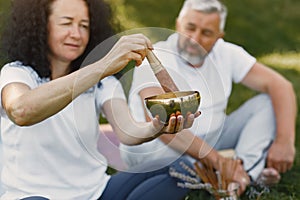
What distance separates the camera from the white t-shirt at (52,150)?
2088 mm

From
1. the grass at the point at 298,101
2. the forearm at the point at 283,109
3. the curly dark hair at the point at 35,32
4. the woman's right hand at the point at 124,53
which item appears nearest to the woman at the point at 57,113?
the curly dark hair at the point at 35,32

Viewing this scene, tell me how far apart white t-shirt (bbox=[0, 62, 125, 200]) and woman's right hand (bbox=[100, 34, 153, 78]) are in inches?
12.6

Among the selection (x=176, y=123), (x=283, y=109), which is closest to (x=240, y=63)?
(x=283, y=109)

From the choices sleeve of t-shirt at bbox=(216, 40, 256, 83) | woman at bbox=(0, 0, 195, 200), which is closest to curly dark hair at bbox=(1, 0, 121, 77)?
woman at bbox=(0, 0, 195, 200)

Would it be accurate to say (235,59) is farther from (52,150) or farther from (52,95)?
(52,95)

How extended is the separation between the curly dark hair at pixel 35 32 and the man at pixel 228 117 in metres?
0.22

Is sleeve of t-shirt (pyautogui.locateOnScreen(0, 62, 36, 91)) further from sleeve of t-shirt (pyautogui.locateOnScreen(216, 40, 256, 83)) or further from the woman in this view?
sleeve of t-shirt (pyautogui.locateOnScreen(216, 40, 256, 83))

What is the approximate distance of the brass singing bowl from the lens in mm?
1819

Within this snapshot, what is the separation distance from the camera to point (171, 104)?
5.96ft

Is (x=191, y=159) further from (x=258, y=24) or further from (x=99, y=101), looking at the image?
(x=258, y=24)

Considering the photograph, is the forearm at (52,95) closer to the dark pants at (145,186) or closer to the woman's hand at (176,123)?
the woman's hand at (176,123)

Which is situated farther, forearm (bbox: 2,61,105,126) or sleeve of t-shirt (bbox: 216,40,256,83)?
sleeve of t-shirt (bbox: 216,40,256,83)

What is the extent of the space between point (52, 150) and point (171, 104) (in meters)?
0.47

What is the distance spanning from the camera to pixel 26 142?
2.08 meters
